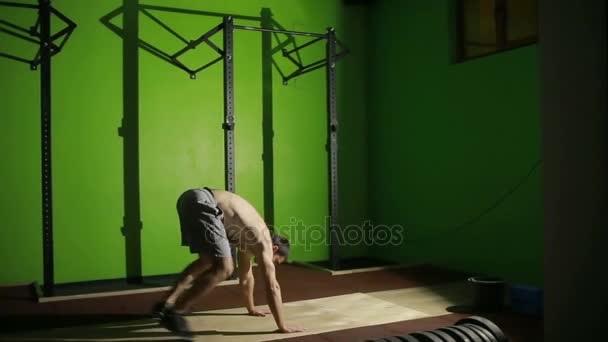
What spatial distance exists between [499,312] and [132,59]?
353 cm

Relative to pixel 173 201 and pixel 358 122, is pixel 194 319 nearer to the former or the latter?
pixel 173 201

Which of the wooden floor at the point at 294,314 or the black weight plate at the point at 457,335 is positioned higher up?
the black weight plate at the point at 457,335

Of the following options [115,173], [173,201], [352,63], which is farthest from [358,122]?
[115,173]

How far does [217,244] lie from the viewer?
10.5ft

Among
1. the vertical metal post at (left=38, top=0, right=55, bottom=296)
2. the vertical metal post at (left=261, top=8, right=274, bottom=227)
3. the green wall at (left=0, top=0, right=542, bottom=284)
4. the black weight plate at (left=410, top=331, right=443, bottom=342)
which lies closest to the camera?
the black weight plate at (left=410, top=331, right=443, bottom=342)

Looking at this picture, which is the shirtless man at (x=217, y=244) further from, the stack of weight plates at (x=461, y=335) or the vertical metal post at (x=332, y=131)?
the vertical metal post at (x=332, y=131)

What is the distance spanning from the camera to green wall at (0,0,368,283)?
4.45 metres

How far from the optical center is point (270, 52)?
5461 millimetres

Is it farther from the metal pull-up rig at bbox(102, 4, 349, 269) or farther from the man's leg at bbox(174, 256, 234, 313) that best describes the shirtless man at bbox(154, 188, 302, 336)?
the metal pull-up rig at bbox(102, 4, 349, 269)

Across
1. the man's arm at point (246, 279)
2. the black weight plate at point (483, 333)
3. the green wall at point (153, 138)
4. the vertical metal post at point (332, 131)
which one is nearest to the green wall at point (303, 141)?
the green wall at point (153, 138)

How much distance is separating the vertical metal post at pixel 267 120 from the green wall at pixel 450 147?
1.16 meters

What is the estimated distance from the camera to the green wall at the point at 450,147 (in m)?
4.30

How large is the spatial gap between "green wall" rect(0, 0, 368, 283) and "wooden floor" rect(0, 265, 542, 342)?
67cm

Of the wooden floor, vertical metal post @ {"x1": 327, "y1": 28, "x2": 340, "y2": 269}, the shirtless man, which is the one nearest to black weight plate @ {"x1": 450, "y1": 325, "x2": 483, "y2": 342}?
the wooden floor
